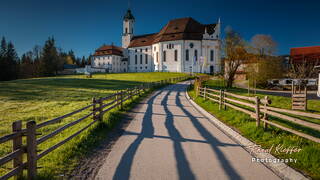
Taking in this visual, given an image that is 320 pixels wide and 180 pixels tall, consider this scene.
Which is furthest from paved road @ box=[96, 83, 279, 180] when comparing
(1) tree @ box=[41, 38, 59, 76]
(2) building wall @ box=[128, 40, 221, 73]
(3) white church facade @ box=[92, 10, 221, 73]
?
(1) tree @ box=[41, 38, 59, 76]

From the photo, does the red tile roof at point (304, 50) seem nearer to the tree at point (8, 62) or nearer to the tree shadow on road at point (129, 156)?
the tree shadow on road at point (129, 156)

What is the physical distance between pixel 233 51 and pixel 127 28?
224 ft

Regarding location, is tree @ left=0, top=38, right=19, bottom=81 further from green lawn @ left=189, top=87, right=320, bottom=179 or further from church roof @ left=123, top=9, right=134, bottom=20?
green lawn @ left=189, top=87, right=320, bottom=179

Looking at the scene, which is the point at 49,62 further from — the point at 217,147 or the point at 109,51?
the point at 217,147

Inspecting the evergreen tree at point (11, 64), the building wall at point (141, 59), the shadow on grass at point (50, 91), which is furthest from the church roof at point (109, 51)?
the shadow on grass at point (50, 91)

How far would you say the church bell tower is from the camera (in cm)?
8256

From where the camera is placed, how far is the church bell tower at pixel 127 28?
A: 82562mm

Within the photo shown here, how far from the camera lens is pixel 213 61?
211ft

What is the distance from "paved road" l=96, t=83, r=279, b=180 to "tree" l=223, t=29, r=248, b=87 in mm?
21182

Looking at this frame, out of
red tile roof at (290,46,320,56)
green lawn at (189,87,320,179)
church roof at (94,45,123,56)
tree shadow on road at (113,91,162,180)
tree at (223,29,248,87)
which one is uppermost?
church roof at (94,45,123,56)

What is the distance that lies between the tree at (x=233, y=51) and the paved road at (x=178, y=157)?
69.5 feet

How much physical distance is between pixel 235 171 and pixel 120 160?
2645 mm

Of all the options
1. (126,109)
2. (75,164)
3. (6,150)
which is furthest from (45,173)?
(126,109)

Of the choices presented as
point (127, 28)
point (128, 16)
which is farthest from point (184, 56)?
point (128, 16)
